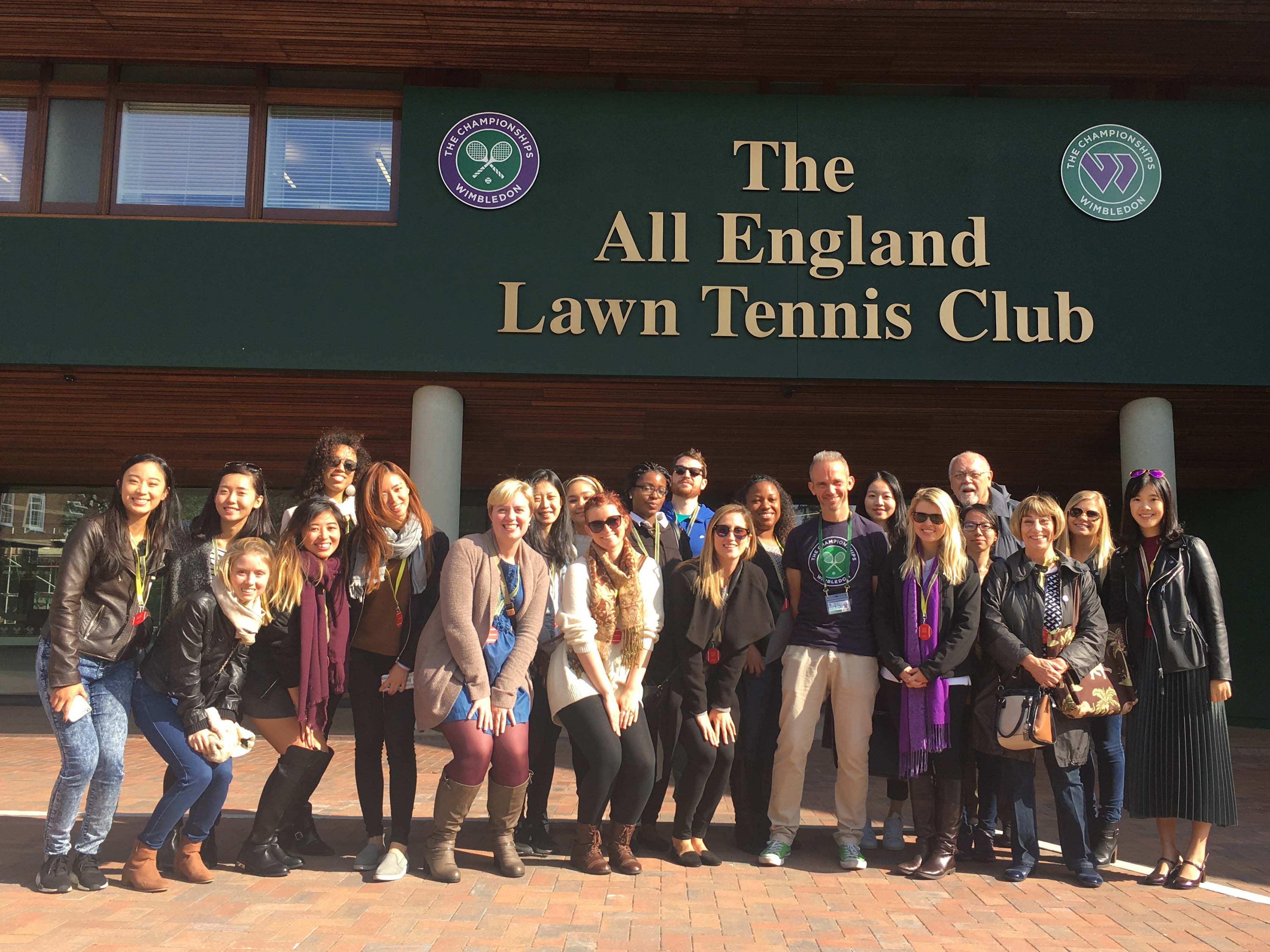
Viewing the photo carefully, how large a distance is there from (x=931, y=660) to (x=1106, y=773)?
1218 millimetres

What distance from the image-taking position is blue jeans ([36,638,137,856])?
4.13 m

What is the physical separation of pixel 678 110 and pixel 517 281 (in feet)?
7.04

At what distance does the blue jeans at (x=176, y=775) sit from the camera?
4188 mm

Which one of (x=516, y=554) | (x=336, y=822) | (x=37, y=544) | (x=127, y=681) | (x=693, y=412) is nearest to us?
(x=127, y=681)

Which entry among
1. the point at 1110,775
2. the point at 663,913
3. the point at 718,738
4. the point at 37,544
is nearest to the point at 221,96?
the point at 37,544

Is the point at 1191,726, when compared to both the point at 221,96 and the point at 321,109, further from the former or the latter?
the point at 221,96

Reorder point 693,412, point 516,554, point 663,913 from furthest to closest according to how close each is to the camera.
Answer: point 693,412, point 516,554, point 663,913

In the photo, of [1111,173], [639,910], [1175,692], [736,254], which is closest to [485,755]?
[639,910]

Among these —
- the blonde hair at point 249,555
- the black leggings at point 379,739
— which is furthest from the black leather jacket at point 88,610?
the black leggings at point 379,739

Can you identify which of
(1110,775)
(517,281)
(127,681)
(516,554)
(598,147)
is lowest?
(1110,775)

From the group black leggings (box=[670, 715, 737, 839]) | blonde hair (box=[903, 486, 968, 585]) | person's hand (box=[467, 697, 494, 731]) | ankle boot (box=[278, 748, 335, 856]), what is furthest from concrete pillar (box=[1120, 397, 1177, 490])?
ankle boot (box=[278, 748, 335, 856])

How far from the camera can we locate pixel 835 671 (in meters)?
4.88

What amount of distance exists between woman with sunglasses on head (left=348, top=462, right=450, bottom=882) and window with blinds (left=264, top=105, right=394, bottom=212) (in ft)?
16.3

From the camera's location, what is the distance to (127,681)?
4387 millimetres
